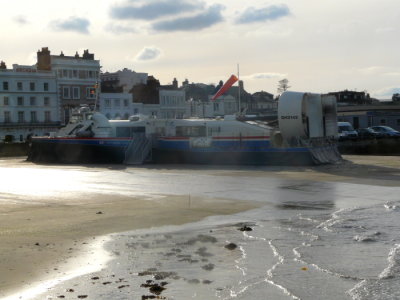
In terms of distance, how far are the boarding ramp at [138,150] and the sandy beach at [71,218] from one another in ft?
39.6

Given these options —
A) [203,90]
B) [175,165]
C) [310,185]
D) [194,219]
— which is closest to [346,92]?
[203,90]

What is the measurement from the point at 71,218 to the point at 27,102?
75.2 m

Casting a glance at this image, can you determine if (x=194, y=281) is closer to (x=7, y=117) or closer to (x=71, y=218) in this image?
(x=71, y=218)

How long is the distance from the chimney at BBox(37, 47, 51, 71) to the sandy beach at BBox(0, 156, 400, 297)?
70883mm

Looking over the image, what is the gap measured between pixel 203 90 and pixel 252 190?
96369mm

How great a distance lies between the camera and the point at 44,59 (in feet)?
293

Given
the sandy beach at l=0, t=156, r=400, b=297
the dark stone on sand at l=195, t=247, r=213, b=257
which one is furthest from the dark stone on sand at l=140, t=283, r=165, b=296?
the dark stone on sand at l=195, t=247, r=213, b=257

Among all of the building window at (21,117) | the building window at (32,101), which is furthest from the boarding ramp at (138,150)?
the building window at (32,101)

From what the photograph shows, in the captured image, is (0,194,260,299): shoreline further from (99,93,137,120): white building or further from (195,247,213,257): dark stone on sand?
(99,93,137,120): white building

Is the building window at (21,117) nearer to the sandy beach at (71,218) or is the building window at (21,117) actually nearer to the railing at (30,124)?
the railing at (30,124)

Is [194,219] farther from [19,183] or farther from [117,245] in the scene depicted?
[19,183]

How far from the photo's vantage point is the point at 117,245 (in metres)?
11.2

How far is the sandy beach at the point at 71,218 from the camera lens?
956 cm

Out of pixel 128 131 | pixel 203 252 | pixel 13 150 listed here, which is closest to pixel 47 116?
pixel 13 150
